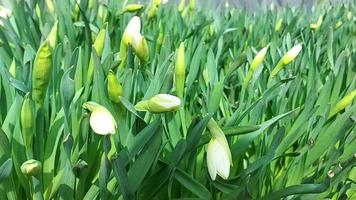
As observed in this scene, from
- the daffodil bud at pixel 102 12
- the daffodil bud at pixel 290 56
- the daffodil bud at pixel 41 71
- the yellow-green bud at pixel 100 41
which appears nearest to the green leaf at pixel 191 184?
the daffodil bud at pixel 41 71

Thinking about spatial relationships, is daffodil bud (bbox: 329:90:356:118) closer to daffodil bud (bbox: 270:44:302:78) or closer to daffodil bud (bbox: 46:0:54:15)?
daffodil bud (bbox: 270:44:302:78)

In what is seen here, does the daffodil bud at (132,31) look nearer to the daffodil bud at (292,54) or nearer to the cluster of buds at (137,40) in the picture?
the cluster of buds at (137,40)

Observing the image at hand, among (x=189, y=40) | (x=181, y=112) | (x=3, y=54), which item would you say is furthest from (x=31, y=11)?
(x=181, y=112)

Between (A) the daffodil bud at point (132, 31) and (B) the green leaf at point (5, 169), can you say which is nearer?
(B) the green leaf at point (5, 169)

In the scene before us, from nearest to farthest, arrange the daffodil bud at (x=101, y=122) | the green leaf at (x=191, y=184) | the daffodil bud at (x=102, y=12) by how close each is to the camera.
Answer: the daffodil bud at (x=101, y=122) → the green leaf at (x=191, y=184) → the daffodil bud at (x=102, y=12)

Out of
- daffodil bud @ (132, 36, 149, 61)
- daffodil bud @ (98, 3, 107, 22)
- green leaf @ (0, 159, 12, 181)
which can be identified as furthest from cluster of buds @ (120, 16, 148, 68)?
daffodil bud @ (98, 3, 107, 22)
